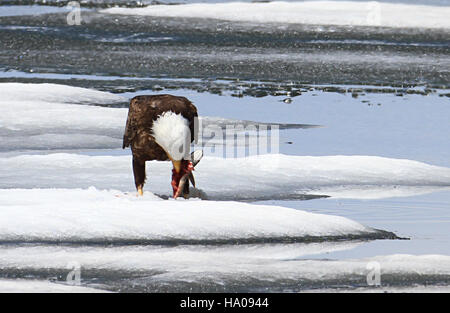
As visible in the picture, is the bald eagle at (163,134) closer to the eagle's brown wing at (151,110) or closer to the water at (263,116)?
the eagle's brown wing at (151,110)

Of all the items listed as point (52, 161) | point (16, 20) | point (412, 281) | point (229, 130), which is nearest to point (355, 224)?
point (412, 281)

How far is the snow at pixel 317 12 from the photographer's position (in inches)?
675

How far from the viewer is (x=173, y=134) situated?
6492mm

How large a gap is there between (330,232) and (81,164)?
8.19 ft

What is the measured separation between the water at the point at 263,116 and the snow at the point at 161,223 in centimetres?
10

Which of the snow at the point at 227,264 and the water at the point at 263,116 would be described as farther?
the water at the point at 263,116

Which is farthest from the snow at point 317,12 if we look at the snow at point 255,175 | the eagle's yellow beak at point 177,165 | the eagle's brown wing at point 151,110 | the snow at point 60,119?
the eagle's yellow beak at point 177,165

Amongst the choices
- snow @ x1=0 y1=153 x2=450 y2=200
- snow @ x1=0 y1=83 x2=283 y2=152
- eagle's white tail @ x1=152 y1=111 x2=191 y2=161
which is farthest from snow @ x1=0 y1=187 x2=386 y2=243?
snow @ x1=0 y1=83 x2=283 y2=152

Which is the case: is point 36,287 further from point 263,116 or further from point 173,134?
point 263,116

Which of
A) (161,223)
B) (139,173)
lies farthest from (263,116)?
(161,223)

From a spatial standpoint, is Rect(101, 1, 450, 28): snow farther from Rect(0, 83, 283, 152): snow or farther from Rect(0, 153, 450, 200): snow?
Rect(0, 153, 450, 200): snow

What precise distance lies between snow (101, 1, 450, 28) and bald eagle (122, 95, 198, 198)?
10.5 meters

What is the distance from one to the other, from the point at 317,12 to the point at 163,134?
11779 mm
